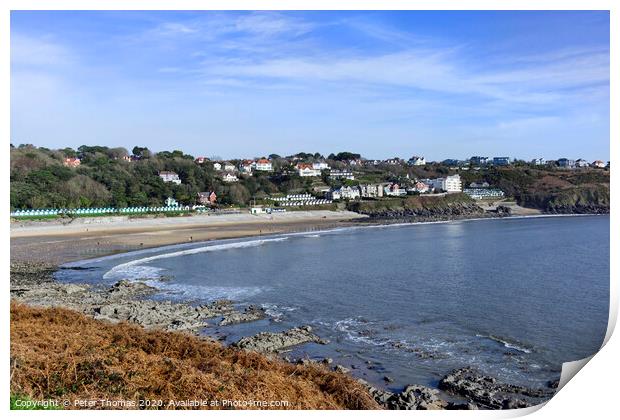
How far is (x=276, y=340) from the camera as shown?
31.2 feet

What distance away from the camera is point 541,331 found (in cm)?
1035

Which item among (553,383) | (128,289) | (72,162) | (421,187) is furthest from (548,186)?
(553,383)

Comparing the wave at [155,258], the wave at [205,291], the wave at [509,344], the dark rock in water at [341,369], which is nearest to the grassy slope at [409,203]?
the wave at [155,258]

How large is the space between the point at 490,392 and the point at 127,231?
83.1ft

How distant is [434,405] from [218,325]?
205 inches

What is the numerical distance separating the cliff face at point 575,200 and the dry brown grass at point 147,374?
25.2 meters

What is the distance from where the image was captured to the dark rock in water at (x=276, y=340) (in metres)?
9.16

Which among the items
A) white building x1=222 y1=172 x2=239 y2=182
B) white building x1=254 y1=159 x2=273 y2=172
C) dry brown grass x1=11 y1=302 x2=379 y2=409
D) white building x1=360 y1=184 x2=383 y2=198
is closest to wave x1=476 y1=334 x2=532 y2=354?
dry brown grass x1=11 y1=302 x2=379 y2=409

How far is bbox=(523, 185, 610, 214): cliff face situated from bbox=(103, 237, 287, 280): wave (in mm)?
17450

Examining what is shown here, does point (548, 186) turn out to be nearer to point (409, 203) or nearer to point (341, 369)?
point (409, 203)

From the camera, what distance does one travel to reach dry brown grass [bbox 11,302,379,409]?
16.7 ft

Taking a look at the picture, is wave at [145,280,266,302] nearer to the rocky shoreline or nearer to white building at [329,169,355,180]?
the rocky shoreline
